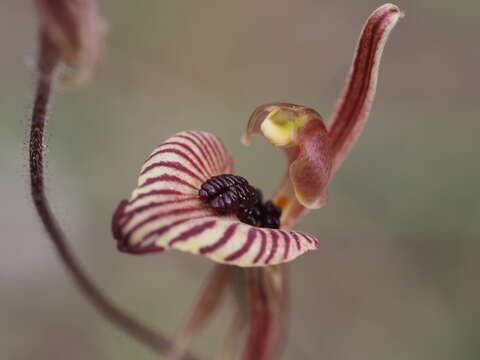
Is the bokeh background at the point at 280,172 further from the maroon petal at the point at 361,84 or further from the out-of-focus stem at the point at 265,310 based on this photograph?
the maroon petal at the point at 361,84

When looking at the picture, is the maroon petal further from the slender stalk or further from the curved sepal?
the slender stalk

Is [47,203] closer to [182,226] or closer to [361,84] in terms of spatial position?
[182,226]

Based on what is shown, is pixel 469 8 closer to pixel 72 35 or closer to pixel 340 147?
pixel 340 147

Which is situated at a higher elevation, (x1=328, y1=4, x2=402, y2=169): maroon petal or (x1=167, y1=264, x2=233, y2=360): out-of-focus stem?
(x1=328, y1=4, x2=402, y2=169): maroon petal

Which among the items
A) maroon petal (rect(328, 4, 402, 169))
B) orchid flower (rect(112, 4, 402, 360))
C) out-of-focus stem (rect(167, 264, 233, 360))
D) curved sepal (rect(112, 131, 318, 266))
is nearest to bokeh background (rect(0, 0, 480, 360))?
out-of-focus stem (rect(167, 264, 233, 360))

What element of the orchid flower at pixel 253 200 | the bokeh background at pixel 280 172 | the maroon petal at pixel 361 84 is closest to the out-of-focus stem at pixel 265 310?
the orchid flower at pixel 253 200

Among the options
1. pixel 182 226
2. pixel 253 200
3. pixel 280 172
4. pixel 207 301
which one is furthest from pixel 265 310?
pixel 280 172
